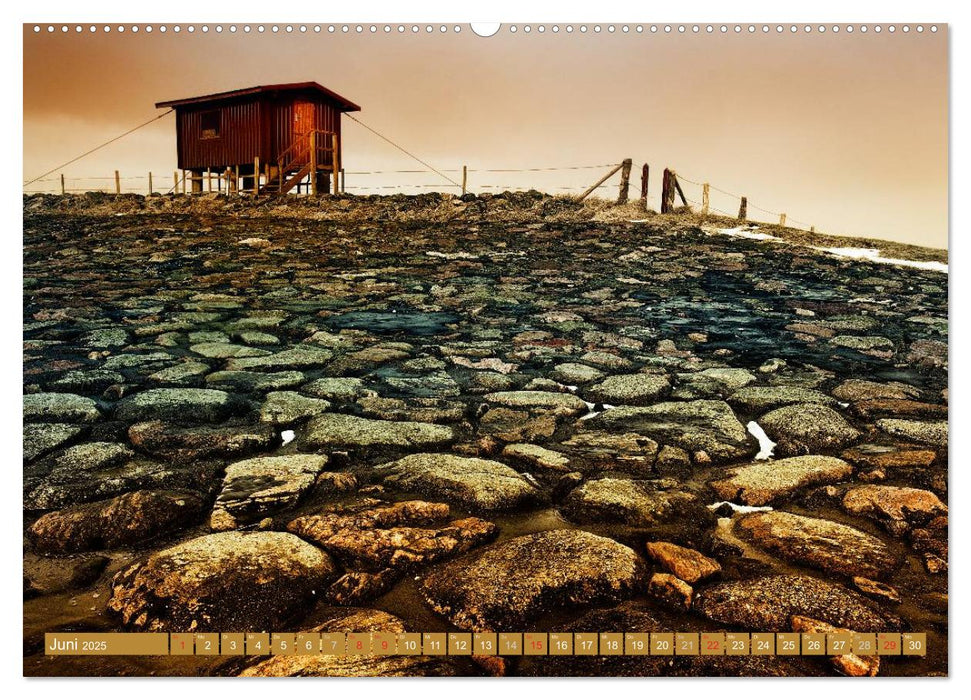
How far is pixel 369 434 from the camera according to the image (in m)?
2.57

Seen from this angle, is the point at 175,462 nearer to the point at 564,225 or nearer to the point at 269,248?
the point at 269,248

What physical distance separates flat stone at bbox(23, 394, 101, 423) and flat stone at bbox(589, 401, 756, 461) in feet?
6.59

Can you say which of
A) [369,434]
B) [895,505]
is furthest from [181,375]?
[895,505]

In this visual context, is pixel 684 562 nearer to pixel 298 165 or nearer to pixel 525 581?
pixel 525 581

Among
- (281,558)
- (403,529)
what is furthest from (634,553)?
(281,558)

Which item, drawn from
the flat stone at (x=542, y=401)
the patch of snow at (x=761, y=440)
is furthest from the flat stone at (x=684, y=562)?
the flat stone at (x=542, y=401)

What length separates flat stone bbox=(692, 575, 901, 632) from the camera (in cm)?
174

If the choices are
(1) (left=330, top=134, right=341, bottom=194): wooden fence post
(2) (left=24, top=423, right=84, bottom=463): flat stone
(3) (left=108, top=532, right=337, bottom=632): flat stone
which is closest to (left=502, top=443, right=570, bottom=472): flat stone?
(3) (left=108, top=532, right=337, bottom=632): flat stone

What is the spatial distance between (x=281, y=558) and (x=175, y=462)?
0.77 meters

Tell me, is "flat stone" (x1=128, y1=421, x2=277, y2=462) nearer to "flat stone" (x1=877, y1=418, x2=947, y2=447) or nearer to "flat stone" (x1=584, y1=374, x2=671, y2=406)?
"flat stone" (x1=584, y1=374, x2=671, y2=406)

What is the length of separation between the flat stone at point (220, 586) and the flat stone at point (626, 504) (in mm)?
811

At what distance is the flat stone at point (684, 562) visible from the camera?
186 cm

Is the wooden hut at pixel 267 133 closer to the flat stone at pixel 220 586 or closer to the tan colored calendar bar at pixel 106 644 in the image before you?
the flat stone at pixel 220 586

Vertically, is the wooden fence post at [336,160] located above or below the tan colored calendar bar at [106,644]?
above
